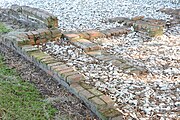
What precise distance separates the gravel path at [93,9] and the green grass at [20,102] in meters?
2.34

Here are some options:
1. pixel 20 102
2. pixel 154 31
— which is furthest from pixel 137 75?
pixel 154 31

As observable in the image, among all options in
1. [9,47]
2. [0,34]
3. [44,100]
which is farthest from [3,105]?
[0,34]

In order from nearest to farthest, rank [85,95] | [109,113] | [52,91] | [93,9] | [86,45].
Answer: [109,113] → [85,95] → [52,91] → [86,45] → [93,9]

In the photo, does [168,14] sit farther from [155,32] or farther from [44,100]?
[44,100]

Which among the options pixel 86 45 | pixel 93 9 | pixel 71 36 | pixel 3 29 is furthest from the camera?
pixel 93 9

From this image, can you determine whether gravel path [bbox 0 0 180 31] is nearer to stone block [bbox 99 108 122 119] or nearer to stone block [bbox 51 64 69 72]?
stone block [bbox 51 64 69 72]

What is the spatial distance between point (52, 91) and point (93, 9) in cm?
422

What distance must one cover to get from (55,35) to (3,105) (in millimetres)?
2045

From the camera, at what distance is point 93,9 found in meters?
7.30

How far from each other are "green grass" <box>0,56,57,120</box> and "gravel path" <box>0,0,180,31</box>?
2337mm

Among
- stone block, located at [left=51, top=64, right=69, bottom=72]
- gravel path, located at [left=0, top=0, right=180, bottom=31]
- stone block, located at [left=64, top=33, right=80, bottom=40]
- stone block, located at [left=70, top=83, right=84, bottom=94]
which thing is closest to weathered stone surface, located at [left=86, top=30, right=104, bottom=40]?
stone block, located at [left=64, top=33, right=80, bottom=40]

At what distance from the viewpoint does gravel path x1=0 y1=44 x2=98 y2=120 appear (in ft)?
9.75

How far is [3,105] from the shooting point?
304 cm

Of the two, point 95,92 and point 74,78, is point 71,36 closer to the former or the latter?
point 74,78
